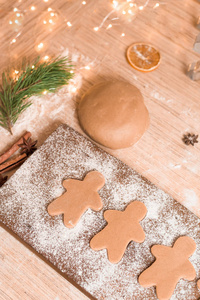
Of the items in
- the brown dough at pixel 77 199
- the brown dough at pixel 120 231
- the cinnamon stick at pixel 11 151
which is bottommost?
the brown dough at pixel 120 231

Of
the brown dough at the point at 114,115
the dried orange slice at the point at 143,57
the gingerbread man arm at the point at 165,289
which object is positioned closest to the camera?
the gingerbread man arm at the point at 165,289

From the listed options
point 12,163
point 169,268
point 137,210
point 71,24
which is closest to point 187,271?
point 169,268

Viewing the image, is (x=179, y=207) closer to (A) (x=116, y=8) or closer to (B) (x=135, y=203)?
(B) (x=135, y=203)

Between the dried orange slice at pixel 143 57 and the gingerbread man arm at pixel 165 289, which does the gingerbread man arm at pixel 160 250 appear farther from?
the dried orange slice at pixel 143 57

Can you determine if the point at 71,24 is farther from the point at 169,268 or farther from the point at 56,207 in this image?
the point at 169,268

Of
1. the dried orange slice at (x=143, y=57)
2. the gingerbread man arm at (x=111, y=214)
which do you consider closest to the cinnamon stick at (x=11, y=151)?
the gingerbread man arm at (x=111, y=214)

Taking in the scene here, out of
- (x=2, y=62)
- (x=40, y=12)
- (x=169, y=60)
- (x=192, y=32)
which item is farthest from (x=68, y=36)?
(x=192, y=32)

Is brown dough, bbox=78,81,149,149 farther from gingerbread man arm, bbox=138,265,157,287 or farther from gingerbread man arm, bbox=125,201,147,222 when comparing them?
gingerbread man arm, bbox=138,265,157,287
